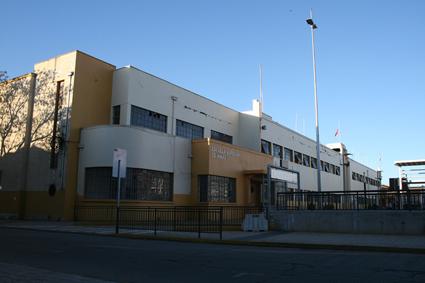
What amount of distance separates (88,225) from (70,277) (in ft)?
58.8

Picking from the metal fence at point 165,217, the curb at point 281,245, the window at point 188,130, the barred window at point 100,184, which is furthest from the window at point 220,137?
the curb at point 281,245

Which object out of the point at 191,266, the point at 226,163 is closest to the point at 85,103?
the point at 226,163

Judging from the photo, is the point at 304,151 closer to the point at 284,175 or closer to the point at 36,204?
the point at 284,175

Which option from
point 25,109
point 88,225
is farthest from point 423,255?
point 25,109

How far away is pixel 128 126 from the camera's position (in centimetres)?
2823

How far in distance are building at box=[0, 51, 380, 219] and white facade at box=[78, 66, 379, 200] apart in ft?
0.23

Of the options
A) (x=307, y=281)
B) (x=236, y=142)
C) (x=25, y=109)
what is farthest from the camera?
(x=236, y=142)

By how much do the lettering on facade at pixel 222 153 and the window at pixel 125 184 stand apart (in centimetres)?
540

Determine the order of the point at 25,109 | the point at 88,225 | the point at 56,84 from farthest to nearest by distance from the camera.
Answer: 1. the point at 25,109
2. the point at 56,84
3. the point at 88,225

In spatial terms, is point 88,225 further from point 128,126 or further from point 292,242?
point 292,242

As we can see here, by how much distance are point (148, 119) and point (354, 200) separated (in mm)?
17067

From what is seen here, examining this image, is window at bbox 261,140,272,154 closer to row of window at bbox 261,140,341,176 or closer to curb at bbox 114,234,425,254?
row of window at bbox 261,140,341,176

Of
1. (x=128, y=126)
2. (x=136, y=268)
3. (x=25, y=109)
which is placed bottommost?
(x=136, y=268)

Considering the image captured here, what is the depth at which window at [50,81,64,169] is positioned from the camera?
29281 millimetres
